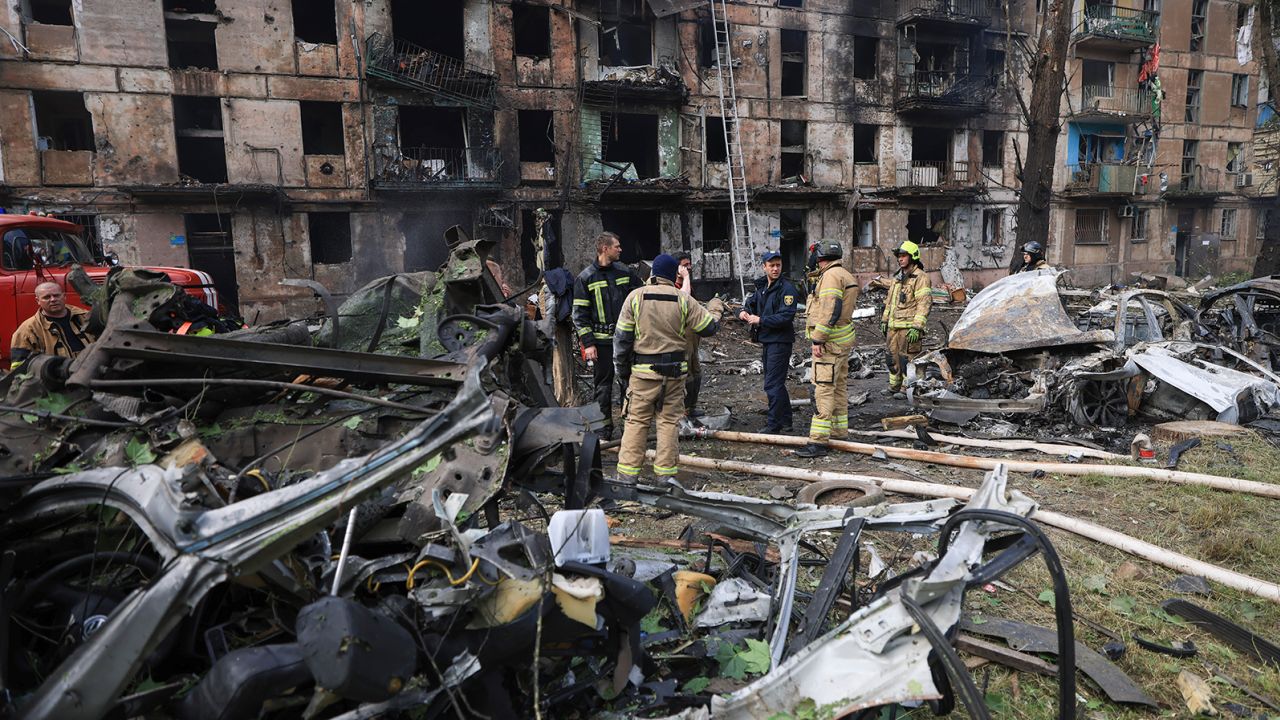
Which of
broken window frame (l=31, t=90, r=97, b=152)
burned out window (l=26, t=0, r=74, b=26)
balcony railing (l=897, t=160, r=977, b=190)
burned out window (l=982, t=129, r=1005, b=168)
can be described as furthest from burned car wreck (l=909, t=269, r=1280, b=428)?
burned out window (l=26, t=0, r=74, b=26)

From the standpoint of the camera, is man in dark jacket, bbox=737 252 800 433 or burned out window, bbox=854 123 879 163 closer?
man in dark jacket, bbox=737 252 800 433

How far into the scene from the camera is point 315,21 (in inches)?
827

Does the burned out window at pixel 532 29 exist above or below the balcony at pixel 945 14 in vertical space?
below

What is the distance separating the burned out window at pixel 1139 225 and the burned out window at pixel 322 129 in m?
32.0

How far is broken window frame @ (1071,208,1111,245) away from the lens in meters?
29.2

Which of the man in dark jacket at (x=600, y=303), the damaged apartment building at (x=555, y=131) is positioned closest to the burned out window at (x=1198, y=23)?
the damaged apartment building at (x=555, y=131)

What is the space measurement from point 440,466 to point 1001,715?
2560 mm

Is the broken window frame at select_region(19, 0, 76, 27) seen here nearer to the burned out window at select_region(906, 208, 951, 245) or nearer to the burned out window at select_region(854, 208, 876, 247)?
the burned out window at select_region(854, 208, 876, 247)

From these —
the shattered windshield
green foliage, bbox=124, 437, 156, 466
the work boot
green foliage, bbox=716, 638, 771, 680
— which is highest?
the shattered windshield

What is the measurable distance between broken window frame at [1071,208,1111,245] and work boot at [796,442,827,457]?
28.2m

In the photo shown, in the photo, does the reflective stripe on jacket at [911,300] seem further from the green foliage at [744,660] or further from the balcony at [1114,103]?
the balcony at [1114,103]

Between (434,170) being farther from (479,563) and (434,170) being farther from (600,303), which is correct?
(479,563)

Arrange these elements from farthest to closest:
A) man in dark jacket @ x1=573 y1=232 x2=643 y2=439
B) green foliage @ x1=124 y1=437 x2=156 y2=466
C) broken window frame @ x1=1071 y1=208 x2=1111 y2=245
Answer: broken window frame @ x1=1071 y1=208 x2=1111 y2=245 → man in dark jacket @ x1=573 y1=232 x2=643 y2=439 → green foliage @ x1=124 y1=437 x2=156 y2=466

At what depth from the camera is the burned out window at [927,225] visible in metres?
26.9
